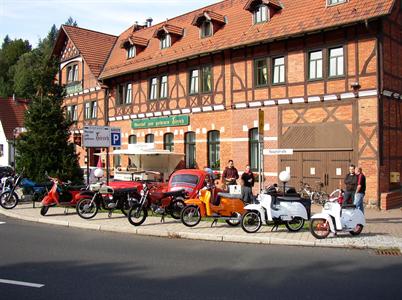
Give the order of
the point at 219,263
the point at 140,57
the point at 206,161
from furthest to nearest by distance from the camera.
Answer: the point at 140,57
the point at 206,161
the point at 219,263

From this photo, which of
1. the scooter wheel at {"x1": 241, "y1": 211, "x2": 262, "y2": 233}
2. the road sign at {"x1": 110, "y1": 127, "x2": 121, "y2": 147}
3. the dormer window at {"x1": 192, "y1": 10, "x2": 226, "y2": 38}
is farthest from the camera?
the dormer window at {"x1": 192, "y1": 10, "x2": 226, "y2": 38}

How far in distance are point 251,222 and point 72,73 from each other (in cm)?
2618

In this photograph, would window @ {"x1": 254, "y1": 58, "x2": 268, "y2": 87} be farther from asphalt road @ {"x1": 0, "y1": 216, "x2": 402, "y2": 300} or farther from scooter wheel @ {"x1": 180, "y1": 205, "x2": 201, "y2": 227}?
asphalt road @ {"x1": 0, "y1": 216, "x2": 402, "y2": 300}

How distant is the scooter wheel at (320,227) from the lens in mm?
10383

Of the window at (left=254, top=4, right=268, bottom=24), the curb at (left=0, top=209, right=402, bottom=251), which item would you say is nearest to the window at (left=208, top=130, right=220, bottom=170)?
the window at (left=254, top=4, right=268, bottom=24)

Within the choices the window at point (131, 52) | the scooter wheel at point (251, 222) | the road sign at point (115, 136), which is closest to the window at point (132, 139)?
the window at point (131, 52)

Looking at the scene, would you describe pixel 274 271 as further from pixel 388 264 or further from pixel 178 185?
pixel 178 185

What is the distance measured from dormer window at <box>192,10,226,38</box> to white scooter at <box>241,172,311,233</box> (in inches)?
559

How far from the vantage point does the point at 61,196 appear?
1469 centimetres

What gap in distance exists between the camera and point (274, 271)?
24.4 feet

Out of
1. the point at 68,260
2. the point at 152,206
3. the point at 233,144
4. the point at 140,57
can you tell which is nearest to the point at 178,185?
the point at 152,206

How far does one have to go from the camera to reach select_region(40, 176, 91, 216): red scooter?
1429cm

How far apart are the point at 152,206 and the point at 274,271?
6372mm

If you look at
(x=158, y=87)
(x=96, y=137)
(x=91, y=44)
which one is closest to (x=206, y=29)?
(x=158, y=87)
